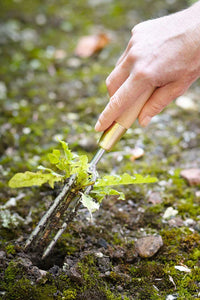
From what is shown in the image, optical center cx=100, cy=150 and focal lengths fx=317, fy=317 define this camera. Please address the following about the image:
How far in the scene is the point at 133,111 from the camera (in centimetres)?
163

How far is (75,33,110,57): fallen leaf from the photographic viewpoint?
408cm

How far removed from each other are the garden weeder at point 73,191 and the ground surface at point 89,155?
0.37 ft

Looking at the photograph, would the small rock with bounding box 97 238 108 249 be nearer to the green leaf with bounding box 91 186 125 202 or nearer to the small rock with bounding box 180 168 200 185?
the green leaf with bounding box 91 186 125 202

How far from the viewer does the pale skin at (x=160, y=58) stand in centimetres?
146

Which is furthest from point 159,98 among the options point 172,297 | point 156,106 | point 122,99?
point 172,297

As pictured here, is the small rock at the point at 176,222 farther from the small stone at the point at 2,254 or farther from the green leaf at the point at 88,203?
the small stone at the point at 2,254

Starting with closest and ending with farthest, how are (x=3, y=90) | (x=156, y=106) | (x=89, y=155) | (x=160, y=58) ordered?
(x=160, y=58)
(x=156, y=106)
(x=89, y=155)
(x=3, y=90)

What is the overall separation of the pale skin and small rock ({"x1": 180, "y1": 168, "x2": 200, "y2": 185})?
1.04 meters

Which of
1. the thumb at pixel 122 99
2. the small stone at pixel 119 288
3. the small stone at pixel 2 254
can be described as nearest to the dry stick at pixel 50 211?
the small stone at pixel 2 254

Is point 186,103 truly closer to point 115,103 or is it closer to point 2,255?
point 115,103

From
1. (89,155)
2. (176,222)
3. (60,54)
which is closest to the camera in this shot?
(176,222)

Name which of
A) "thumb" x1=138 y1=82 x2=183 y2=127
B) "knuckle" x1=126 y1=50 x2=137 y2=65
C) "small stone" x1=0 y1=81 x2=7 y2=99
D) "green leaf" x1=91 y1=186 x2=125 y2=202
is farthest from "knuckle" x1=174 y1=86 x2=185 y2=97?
"small stone" x1=0 y1=81 x2=7 y2=99

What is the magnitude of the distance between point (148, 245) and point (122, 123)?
2.54 feet

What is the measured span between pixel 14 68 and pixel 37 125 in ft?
3.72
